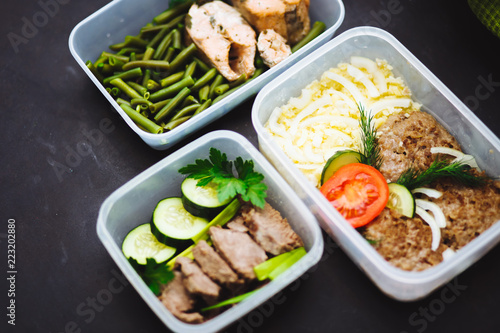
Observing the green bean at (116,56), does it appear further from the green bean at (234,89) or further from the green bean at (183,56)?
the green bean at (234,89)

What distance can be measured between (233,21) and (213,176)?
103 centimetres

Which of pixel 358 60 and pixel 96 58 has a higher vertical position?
pixel 358 60

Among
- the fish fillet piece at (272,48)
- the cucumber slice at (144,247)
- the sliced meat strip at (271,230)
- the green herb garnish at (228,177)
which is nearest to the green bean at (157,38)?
the fish fillet piece at (272,48)

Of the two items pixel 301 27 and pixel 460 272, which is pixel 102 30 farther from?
pixel 460 272

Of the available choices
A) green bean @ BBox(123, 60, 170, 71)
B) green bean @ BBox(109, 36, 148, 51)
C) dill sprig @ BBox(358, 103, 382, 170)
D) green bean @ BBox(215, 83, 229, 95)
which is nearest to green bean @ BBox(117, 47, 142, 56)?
green bean @ BBox(109, 36, 148, 51)

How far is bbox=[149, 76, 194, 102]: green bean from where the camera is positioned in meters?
2.68

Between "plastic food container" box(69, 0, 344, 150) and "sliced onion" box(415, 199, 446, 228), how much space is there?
1.04 m

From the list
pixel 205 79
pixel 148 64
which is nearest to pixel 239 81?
pixel 205 79

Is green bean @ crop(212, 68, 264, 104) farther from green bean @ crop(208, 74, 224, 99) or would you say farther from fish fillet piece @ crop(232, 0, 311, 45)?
fish fillet piece @ crop(232, 0, 311, 45)

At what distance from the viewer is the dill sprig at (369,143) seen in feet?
8.04

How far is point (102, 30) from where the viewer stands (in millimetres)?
2869

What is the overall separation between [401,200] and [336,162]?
366mm

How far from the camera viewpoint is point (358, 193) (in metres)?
2.30

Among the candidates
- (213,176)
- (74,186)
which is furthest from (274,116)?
(74,186)
